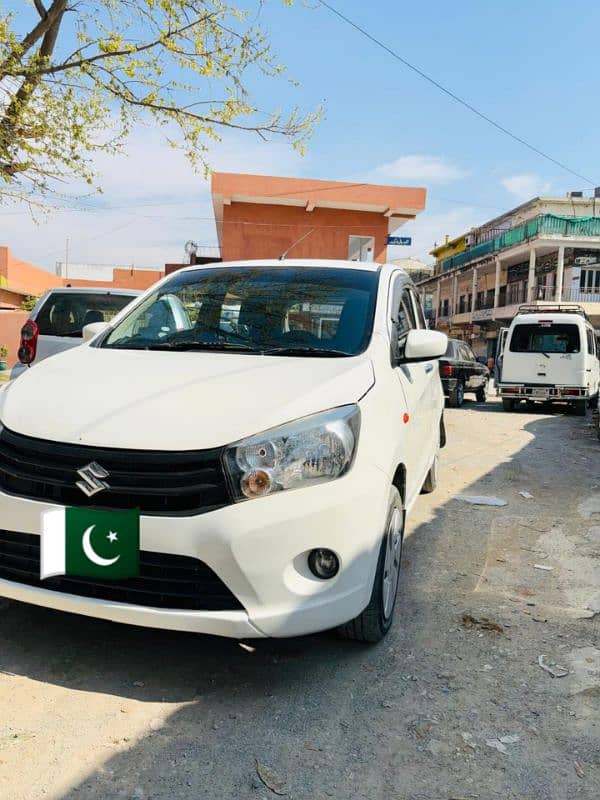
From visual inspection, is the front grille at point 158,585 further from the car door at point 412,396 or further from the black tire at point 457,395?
the black tire at point 457,395

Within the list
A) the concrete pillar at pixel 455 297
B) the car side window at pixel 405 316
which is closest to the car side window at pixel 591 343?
the car side window at pixel 405 316

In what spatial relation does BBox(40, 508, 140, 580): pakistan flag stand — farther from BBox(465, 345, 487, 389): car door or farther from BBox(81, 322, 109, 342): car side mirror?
BBox(465, 345, 487, 389): car door

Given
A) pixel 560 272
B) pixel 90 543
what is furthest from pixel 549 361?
pixel 560 272

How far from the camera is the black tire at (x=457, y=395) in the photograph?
15041 millimetres

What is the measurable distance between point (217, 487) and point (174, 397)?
0.46 metres

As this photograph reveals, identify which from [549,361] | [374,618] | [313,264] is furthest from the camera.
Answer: [549,361]

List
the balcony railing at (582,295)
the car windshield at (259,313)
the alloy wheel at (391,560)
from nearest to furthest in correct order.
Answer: the alloy wheel at (391,560) → the car windshield at (259,313) → the balcony railing at (582,295)

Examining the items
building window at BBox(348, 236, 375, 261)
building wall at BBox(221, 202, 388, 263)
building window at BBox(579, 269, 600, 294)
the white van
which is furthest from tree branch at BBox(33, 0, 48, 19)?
building window at BBox(579, 269, 600, 294)

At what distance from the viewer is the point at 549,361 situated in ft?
47.7

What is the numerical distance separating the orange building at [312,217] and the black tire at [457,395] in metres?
7.48

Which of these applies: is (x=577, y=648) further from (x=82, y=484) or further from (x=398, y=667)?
(x=82, y=484)

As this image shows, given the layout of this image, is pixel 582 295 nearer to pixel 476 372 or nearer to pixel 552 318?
pixel 476 372

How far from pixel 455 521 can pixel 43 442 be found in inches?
142

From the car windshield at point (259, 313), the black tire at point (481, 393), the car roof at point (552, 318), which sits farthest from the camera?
the black tire at point (481, 393)
